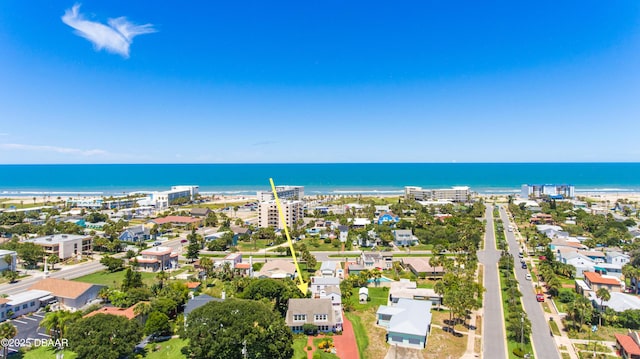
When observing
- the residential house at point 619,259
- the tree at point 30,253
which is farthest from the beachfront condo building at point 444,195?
the tree at point 30,253

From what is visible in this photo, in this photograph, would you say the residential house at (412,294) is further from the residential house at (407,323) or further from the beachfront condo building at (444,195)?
the beachfront condo building at (444,195)

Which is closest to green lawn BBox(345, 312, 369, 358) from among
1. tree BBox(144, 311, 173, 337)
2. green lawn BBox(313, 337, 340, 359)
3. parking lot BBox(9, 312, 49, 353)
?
green lawn BBox(313, 337, 340, 359)

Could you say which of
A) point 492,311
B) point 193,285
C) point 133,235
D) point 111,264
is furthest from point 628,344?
point 133,235

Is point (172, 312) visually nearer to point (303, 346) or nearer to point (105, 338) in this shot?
point (105, 338)

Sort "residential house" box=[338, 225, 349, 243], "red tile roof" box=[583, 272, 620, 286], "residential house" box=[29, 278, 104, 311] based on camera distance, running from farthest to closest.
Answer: "residential house" box=[338, 225, 349, 243]
"red tile roof" box=[583, 272, 620, 286]
"residential house" box=[29, 278, 104, 311]

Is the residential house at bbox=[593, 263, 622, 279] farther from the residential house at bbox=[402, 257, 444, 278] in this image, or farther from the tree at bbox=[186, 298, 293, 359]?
the tree at bbox=[186, 298, 293, 359]

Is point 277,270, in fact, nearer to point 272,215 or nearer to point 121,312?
point 121,312

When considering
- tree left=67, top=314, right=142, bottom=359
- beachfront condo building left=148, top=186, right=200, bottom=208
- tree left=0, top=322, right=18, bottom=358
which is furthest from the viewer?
beachfront condo building left=148, top=186, right=200, bottom=208
